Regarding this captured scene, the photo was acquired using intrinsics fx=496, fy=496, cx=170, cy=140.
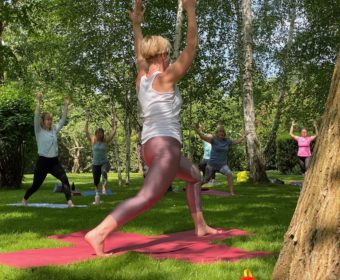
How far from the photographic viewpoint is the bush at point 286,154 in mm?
28453

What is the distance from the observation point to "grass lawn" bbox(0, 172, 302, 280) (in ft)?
13.3

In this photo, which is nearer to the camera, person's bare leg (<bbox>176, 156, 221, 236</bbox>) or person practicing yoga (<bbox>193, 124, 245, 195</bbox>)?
person's bare leg (<bbox>176, 156, 221, 236</bbox>)

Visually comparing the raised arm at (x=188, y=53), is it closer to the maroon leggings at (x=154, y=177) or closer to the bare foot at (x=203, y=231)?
the maroon leggings at (x=154, y=177)

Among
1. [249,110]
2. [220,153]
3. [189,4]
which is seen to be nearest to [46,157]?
[220,153]

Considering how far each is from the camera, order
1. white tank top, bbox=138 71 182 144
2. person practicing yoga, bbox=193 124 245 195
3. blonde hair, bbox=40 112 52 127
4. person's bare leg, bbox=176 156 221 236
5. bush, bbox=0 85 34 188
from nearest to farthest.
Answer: white tank top, bbox=138 71 182 144
person's bare leg, bbox=176 156 221 236
blonde hair, bbox=40 112 52 127
person practicing yoga, bbox=193 124 245 195
bush, bbox=0 85 34 188

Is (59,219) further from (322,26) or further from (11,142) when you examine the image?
(322,26)

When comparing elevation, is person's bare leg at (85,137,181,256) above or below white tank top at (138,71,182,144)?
below

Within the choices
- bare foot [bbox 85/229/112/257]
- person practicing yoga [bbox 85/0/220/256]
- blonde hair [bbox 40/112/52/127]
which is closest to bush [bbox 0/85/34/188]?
blonde hair [bbox 40/112/52/127]

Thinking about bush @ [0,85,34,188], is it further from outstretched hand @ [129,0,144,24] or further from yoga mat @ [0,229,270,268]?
outstretched hand @ [129,0,144,24]

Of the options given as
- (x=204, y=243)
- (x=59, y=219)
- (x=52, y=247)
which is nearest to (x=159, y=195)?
(x=204, y=243)

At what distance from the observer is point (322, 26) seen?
60.1ft

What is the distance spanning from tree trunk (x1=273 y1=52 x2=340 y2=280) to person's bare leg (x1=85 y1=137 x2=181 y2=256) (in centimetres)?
141

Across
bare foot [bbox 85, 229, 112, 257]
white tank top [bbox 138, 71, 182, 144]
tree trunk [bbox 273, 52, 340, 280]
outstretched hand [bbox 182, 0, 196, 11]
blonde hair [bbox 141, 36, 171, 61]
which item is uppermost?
outstretched hand [bbox 182, 0, 196, 11]

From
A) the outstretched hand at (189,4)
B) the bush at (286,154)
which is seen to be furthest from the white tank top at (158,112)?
the bush at (286,154)
